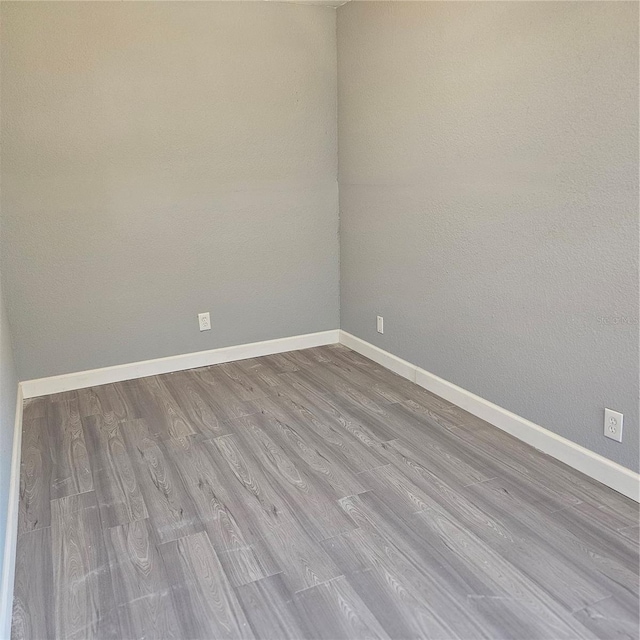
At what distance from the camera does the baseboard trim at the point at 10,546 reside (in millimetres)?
1638

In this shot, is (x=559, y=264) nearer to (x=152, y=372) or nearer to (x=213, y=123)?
(x=213, y=123)

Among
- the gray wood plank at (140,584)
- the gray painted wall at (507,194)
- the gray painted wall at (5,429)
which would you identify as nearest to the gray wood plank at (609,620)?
the gray painted wall at (507,194)

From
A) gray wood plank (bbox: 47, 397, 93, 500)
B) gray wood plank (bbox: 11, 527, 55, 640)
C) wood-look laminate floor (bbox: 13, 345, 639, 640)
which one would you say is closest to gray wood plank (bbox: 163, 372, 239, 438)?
wood-look laminate floor (bbox: 13, 345, 639, 640)

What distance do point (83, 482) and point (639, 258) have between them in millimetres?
2369

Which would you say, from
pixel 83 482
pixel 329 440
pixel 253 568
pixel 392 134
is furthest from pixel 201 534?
pixel 392 134

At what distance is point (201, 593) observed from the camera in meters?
1.80

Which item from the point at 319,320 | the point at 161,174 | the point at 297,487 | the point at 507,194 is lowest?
the point at 297,487

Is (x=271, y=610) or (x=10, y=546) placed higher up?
(x=10, y=546)

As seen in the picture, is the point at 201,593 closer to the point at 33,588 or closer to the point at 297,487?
the point at 33,588

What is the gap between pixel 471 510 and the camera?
2184 millimetres

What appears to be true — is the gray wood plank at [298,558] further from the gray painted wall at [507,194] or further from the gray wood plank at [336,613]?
the gray painted wall at [507,194]

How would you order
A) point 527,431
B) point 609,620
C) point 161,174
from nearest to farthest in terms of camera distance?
1. point 609,620
2. point 527,431
3. point 161,174

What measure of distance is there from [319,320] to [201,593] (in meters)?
2.60

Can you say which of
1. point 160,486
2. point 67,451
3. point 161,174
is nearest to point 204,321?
point 161,174
